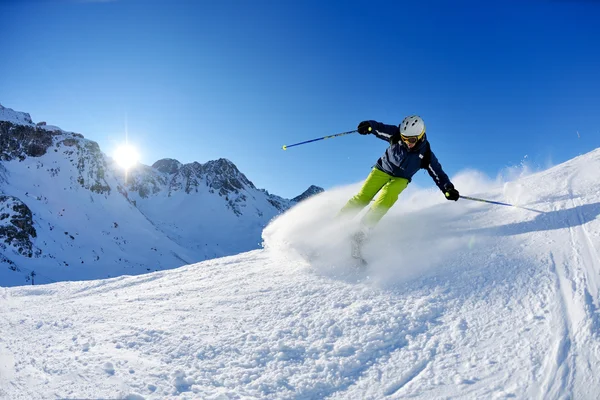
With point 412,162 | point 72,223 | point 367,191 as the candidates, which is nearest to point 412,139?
point 412,162

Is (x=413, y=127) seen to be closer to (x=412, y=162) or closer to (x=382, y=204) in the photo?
(x=412, y=162)

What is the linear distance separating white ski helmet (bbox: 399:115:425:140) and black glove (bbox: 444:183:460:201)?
1.07 meters

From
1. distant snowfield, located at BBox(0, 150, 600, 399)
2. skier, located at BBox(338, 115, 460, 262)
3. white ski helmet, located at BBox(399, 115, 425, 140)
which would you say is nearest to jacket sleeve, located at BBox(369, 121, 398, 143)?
skier, located at BBox(338, 115, 460, 262)

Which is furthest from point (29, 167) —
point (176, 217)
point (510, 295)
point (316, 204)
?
point (510, 295)

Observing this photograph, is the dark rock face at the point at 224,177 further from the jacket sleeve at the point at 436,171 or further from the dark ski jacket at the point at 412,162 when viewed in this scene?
the jacket sleeve at the point at 436,171

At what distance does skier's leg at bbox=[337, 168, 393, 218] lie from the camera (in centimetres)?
650

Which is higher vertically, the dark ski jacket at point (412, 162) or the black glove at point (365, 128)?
the black glove at point (365, 128)

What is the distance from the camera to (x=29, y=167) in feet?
188

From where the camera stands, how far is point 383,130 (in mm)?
6891

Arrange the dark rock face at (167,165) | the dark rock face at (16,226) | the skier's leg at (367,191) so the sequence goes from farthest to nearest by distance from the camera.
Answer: the dark rock face at (167,165), the dark rock face at (16,226), the skier's leg at (367,191)

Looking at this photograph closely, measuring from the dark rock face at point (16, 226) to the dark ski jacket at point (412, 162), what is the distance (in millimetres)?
52027

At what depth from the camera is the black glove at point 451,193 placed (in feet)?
19.4

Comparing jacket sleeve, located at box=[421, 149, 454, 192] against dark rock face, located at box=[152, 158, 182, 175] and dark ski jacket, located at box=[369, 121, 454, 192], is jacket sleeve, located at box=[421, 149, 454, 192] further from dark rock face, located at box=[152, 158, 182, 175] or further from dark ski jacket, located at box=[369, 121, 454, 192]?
dark rock face, located at box=[152, 158, 182, 175]

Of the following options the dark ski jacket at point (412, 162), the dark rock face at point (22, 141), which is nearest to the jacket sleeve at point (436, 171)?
the dark ski jacket at point (412, 162)
